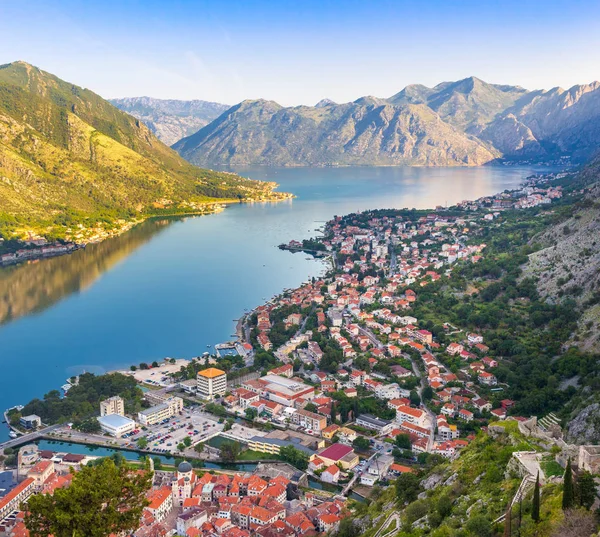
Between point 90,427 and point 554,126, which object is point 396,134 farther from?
point 90,427

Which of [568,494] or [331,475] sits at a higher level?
[568,494]

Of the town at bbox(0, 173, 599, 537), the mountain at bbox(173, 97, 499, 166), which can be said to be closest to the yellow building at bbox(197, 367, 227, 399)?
the town at bbox(0, 173, 599, 537)

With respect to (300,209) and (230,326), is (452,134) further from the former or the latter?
(230,326)

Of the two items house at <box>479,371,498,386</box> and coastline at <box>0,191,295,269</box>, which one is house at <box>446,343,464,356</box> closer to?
house at <box>479,371,498,386</box>

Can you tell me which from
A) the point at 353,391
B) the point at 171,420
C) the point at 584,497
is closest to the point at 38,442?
the point at 171,420

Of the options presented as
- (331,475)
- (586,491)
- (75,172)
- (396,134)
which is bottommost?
(331,475)

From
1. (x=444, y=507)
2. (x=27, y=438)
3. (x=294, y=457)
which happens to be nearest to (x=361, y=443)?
(x=294, y=457)
